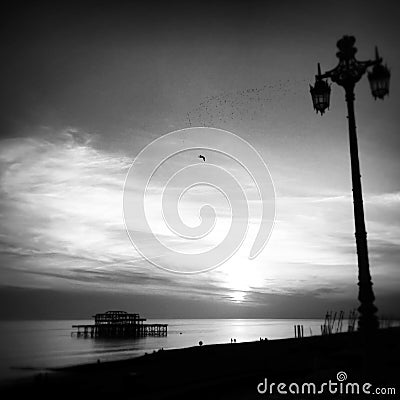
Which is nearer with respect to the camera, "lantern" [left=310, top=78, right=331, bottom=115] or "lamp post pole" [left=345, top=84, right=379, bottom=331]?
"lamp post pole" [left=345, top=84, right=379, bottom=331]

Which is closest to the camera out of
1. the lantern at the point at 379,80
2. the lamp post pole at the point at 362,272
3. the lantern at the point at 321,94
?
the lamp post pole at the point at 362,272

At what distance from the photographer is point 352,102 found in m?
8.51

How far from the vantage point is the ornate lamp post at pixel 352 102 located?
747cm

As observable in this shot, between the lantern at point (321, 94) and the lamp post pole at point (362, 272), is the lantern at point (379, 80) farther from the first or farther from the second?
Result: the lamp post pole at point (362, 272)

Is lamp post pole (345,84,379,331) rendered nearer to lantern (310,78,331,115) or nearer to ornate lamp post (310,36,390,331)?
ornate lamp post (310,36,390,331)

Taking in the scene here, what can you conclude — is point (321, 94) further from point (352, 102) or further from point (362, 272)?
point (362, 272)

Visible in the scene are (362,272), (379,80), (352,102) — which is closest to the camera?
(362,272)

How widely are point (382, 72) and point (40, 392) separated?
22.4 m

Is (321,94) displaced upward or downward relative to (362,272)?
upward

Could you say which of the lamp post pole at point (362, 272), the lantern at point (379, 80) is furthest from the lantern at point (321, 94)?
the lamp post pole at point (362, 272)

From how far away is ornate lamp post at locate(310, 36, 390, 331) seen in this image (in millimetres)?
7469

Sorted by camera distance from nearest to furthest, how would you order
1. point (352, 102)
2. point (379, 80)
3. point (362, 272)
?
point (362, 272)
point (379, 80)
point (352, 102)

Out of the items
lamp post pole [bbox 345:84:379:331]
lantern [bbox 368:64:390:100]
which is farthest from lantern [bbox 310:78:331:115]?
lamp post pole [bbox 345:84:379:331]

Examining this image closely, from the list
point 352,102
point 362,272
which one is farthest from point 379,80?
point 362,272
